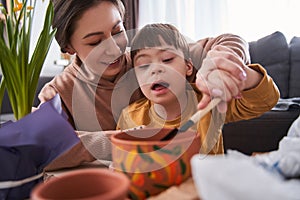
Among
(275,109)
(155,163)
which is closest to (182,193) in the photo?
(155,163)

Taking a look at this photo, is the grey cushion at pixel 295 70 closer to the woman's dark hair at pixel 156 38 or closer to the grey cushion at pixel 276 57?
the grey cushion at pixel 276 57

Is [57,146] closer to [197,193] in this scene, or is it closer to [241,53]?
[197,193]

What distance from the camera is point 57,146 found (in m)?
0.57

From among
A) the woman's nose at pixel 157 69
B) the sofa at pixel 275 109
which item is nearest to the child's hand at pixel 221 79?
the woman's nose at pixel 157 69

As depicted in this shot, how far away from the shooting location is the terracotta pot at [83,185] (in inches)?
13.7

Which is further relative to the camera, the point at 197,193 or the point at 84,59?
the point at 84,59

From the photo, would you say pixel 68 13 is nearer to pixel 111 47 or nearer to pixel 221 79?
pixel 111 47

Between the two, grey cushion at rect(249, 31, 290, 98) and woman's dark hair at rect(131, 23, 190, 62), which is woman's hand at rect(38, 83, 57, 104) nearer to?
woman's dark hair at rect(131, 23, 190, 62)

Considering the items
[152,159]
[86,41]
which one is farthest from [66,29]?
[152,159]

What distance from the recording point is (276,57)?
10.3 ft

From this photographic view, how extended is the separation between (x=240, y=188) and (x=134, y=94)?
765mm

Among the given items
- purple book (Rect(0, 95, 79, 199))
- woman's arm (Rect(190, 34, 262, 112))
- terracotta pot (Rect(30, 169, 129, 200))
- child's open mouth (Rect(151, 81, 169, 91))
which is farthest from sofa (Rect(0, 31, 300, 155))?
terracotta pot (Rect(30, 169, 129, 200))

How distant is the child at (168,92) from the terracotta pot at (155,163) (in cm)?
32

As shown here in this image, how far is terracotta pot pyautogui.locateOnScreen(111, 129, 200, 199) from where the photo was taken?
0.41m
